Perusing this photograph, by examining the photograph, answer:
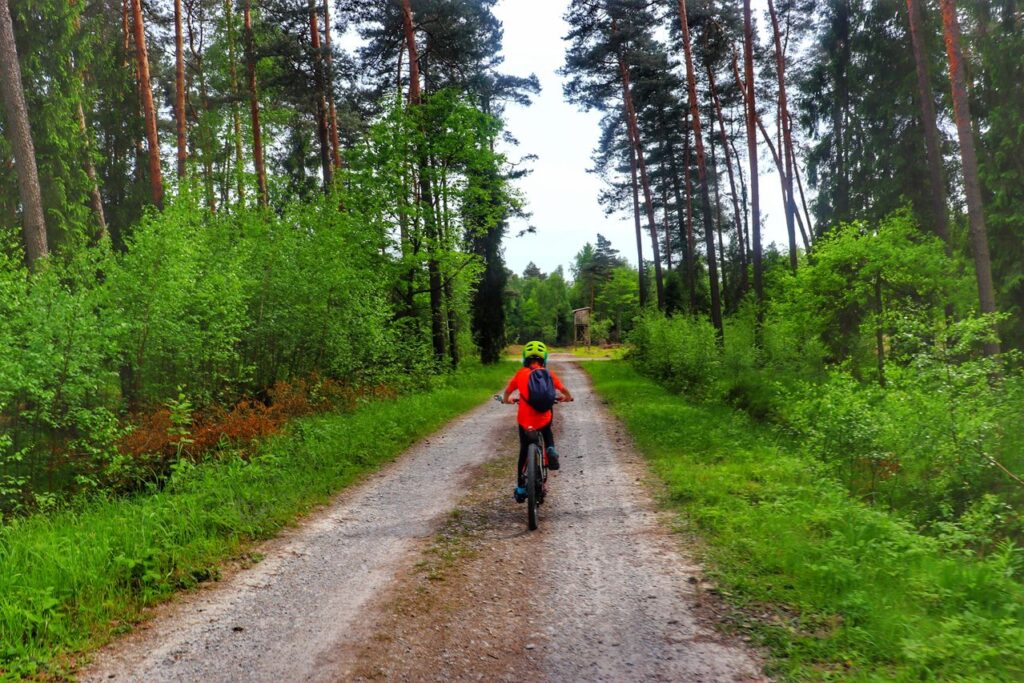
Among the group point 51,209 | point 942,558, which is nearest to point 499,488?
point 942,558

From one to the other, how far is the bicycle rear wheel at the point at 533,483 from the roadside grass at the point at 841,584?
1.60 m

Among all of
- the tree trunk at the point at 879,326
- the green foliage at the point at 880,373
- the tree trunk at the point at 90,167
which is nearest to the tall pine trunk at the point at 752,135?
the green foliage at the point at 880,373

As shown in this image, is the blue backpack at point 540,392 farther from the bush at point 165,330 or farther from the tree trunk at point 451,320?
the tree trunk at point 451,320

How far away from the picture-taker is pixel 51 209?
45.4ft

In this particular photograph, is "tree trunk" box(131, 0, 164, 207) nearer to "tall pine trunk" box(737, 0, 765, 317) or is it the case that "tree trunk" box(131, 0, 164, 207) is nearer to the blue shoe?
the blue shoe

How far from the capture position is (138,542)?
5410 millimetres

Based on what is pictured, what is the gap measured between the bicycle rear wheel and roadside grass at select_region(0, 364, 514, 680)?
262 cm

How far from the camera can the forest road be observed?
3744 mm

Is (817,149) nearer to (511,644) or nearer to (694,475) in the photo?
(694,475)

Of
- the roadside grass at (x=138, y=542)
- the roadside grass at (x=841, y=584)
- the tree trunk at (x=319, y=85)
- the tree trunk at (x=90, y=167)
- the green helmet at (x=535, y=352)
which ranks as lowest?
the roadside grass at (x=841, y=584)

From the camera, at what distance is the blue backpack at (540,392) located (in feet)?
22.7

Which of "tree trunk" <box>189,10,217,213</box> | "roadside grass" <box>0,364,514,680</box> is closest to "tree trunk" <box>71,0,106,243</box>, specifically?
"tree trunk" <box>189,10,217,213</box>

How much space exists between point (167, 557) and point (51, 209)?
1220 cm

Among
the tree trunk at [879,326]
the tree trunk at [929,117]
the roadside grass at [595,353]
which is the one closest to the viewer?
the tree trunk at [929,117]
